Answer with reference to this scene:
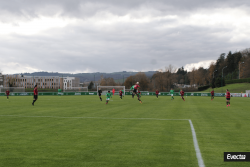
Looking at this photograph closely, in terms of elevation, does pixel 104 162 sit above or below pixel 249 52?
below

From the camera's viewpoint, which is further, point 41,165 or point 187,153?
point 187,153

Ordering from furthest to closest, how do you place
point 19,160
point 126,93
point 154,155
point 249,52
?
point 249,52 < point 126,93 < point 154,155 < point 19,160

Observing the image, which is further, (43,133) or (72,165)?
(43,133)

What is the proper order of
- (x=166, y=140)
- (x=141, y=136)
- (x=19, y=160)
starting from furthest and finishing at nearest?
1. (x=141, y=136)
2. (x=166, y=140)
3. (x=19, y=160)

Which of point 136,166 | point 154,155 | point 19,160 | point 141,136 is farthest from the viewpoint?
point 141,136

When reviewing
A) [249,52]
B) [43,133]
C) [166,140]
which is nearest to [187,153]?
[166,140]

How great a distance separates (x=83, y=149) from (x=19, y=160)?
1747mm

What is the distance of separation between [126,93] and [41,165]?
214 ft

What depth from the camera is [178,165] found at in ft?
17.9

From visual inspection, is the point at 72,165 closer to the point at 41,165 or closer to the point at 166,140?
the point at 41,165

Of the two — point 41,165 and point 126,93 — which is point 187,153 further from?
point 126,93

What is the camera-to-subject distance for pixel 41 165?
5496 millimetres

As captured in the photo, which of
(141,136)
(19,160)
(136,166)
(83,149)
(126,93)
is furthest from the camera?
(126,93)

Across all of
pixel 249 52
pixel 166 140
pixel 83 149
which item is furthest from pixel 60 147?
pixel 249 52
